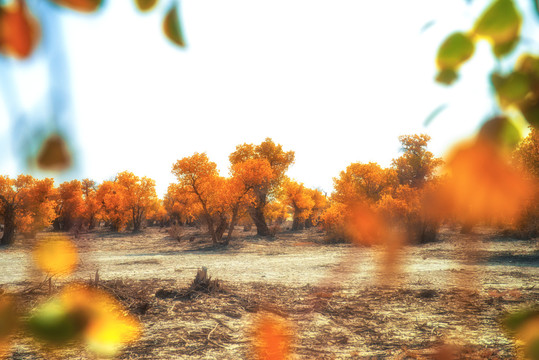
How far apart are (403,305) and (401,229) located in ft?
60.1

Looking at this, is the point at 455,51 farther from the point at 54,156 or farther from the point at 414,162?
the point at 414,162

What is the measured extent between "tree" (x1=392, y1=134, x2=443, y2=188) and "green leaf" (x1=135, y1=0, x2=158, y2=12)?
3424 centimetres

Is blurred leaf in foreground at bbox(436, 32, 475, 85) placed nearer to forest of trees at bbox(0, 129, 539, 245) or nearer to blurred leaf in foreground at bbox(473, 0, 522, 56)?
blurred leaf in foreground at bbox(473, 0, 522, 56)

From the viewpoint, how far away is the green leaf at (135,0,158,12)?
710 mm

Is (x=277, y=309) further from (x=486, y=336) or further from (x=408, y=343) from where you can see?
(x=486, y=336)

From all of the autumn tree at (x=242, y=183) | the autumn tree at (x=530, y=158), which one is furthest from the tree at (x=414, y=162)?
the autumn tree at (x=530, y=158)

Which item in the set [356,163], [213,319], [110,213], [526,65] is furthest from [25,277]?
[110,213]

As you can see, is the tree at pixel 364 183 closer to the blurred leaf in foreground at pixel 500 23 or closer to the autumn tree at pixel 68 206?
the blurred leaf in foreground at pixel 500 23

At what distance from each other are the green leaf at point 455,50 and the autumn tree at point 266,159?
30.0 m

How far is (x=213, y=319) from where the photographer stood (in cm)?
559

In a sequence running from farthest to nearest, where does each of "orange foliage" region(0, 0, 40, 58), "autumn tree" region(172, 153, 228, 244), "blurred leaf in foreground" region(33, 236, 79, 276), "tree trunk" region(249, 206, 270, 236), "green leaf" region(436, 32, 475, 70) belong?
"tree trunk" region(249, 206, 270, 236) → "autumn tree" region(172, 153, 228, 244) → "blurred leaf in foreground" region(33, 236, 79, 276) → "green leaf" region(436, 32, 475, 70) → "orange foliage" region(0, 0, 40, 58)

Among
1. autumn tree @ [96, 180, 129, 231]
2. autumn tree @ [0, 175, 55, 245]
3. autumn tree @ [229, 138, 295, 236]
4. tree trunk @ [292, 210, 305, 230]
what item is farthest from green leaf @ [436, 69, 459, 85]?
autumn tree @ [96, 180, 129, 231]

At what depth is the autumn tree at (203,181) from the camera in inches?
838

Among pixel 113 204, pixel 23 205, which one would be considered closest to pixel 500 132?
pixel 23 205
